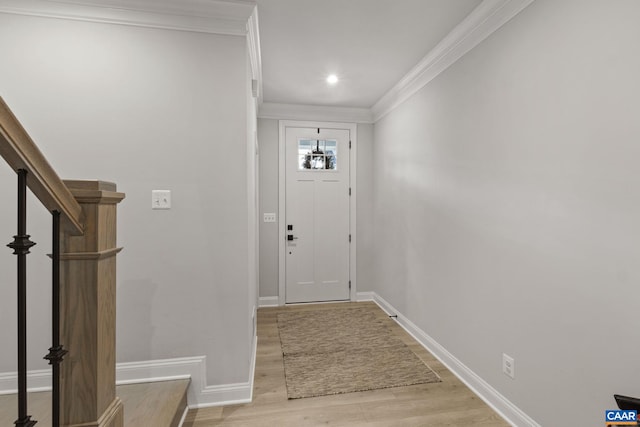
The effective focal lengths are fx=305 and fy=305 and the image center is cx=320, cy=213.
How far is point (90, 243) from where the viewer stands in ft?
2.83

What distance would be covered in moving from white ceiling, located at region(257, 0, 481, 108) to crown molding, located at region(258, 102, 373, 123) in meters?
0.46

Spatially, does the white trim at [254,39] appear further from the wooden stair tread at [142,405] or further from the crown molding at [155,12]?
the wooden stair tread at [142,405]

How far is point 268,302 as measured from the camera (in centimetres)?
404

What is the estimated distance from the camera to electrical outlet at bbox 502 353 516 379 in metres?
1.85

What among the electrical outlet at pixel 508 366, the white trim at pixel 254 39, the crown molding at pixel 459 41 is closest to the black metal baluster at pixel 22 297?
the white trim at pixel 254 39

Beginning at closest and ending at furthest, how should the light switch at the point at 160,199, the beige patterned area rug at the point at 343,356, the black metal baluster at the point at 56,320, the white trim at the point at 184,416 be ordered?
1. the black metal baluster at the point at 56,320
2. the white trim at the point at 184,416
3. the light switch at the point at 160,199
4. the beige patterned area rug at the point at 343,356

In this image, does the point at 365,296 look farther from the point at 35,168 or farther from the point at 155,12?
the point at 35,168

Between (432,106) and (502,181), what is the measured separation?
1.12 m

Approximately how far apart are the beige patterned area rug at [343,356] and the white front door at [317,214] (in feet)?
1.84

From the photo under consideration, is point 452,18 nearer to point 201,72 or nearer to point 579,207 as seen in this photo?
point 579,207

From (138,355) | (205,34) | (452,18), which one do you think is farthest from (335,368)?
(452,18)

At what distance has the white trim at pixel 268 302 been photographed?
4020mm

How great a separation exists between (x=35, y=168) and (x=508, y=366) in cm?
242

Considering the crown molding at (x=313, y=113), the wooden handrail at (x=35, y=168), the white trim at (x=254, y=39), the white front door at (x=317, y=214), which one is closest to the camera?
the wooden handrail at (x=35, y=168)
